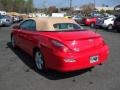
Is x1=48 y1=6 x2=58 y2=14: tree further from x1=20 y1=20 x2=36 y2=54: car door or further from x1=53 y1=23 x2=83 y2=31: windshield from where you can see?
x1=53 y1=23 x2=83 y2=31: windshield

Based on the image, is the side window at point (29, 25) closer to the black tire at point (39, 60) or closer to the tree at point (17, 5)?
the black tire at point (39, 60)

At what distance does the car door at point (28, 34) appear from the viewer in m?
8.00

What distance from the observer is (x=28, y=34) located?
27.0 ft

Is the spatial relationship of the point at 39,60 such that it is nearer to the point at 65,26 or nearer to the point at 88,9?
the point at 65,26

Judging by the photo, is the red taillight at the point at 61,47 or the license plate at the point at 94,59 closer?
the red taillight at the point at 61,47

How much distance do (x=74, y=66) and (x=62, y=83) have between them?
0.50 meters

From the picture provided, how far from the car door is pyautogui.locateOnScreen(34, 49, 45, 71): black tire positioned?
43cm

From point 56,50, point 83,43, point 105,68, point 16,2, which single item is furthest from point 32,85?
point 16,2

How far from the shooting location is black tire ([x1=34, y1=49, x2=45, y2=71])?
7.21 meters

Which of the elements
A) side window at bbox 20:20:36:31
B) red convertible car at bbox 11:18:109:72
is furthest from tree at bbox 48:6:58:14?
red convertible car at bbox 11:18:109:72

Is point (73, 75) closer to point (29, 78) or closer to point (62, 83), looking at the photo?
point (62, 83)

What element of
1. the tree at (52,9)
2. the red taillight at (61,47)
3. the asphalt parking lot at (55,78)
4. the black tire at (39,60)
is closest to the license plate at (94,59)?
the asphalt parking lot at (55,78)

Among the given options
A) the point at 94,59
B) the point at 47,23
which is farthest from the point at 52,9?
the point at 94,59

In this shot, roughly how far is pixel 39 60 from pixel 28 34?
1.17m
